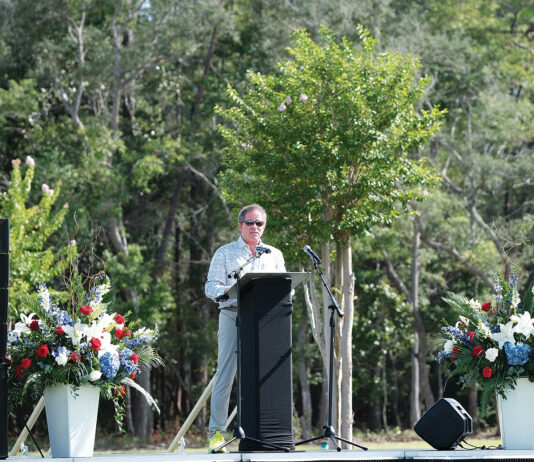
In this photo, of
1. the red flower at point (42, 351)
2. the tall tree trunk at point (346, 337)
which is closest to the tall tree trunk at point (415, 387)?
the tall tree trunk at point (346, 337)

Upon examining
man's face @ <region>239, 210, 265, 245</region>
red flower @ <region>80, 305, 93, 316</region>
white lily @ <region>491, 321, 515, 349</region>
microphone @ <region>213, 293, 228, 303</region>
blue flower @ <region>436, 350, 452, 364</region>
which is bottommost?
blue flower @ <region>436, 350, 452, 364</region>

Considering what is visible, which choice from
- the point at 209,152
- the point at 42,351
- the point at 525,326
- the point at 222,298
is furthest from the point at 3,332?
the point at 209,152

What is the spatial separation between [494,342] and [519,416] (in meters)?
0.55

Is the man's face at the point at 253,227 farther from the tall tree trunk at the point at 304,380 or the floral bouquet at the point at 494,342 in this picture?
the tall tree trunk at the point at 304,380

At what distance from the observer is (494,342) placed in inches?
250

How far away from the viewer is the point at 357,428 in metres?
26.0

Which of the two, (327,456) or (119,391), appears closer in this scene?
(327,456)

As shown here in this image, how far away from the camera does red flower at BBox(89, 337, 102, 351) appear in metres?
5.69

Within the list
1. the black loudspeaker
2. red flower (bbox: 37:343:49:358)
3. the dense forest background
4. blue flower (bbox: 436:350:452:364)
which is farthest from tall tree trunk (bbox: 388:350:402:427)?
red flower (bbox: 37:343:49:358)

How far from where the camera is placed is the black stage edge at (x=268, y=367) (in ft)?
18.7

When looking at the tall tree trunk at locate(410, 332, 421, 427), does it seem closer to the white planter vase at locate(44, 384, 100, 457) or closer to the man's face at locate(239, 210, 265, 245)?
the man's face at locate(239, 210, 265, 245)

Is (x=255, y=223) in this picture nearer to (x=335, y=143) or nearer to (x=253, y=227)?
(x=253, y=227)

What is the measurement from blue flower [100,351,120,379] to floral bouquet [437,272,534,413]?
240 centimetres

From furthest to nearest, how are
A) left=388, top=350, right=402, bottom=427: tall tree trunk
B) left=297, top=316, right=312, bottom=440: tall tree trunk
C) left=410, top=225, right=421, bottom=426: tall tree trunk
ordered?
left=388, top=350, right=402, bottom=427: tall tree trunk → left=297, top=316, right=312, bottom=440: tall tree trunk → left=410, top=225, right=421, bottom=426: tall tree trunk
